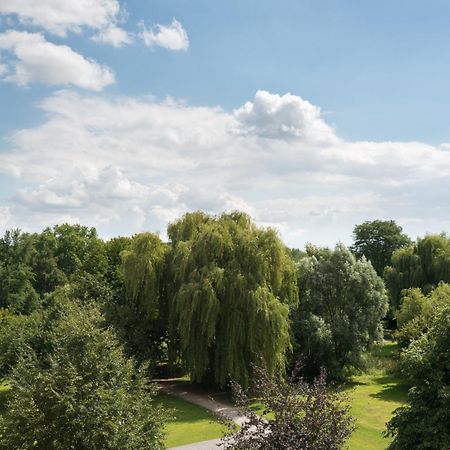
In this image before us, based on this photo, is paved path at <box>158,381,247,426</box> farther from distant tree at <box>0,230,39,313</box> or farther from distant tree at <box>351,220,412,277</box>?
distant tree at <box>351,220,412,277</box>

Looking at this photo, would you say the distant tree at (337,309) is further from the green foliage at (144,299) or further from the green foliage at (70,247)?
the green foliage at (70,247)

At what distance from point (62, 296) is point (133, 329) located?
4249mm

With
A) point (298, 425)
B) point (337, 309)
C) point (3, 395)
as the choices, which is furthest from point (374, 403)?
point (3, 395)

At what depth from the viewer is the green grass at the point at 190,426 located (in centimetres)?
1684

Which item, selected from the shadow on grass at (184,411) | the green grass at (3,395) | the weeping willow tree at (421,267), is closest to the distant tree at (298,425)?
the shadow on grass at (184,411)

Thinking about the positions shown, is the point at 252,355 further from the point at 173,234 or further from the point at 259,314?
the point at 173,234

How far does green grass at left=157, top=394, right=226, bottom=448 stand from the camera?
16.8 meters

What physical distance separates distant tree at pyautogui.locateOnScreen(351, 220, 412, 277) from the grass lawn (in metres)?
35.1

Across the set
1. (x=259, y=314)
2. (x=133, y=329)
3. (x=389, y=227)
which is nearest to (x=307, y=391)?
(x=259, y=314)

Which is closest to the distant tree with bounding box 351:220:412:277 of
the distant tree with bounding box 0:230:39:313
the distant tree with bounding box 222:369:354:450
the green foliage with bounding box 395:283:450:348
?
the green foliage with bounding box 395:283:450:348

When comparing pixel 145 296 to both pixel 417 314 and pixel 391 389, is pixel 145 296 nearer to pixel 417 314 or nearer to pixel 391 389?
pixel 391 389

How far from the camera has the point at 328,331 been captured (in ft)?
86.8

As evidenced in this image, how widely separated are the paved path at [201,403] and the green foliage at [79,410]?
474cm

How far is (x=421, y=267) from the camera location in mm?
41906
